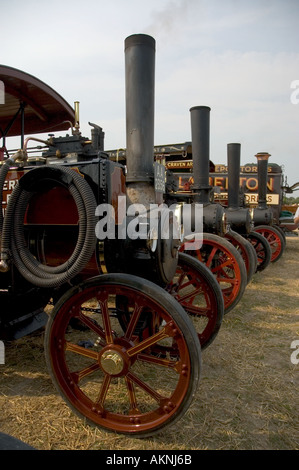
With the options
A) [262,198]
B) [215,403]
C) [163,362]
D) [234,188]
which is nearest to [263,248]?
[234,188]

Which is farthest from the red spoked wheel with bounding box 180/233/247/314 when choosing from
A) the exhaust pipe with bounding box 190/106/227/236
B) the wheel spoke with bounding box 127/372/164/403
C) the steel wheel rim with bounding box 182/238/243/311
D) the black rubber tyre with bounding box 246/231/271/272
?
the black rubber tyre with bounding box 246/231/271/272

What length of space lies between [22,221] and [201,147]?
3509mm

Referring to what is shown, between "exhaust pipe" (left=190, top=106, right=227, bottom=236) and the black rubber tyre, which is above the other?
"exhaust pipe" (left=190, top=106, right=227, bottom=236)

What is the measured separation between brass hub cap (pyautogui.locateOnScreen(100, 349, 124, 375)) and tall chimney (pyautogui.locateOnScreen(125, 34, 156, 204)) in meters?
1.65

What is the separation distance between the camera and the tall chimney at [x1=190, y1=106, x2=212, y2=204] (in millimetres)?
4785

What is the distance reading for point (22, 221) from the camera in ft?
6.01

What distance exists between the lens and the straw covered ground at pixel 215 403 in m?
1.78

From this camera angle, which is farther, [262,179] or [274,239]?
[274,239]

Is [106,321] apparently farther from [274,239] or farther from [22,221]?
[274,239]

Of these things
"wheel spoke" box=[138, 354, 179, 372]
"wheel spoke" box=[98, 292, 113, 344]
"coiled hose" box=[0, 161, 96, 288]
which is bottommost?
"wheel spoke" box=[138, 354, 179, 372]

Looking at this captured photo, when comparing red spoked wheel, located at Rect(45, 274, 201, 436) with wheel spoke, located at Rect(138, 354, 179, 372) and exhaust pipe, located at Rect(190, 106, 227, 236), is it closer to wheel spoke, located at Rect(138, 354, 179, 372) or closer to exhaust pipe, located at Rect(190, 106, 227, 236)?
wheel spoke, located at Rect(138, 354, 179, 372)

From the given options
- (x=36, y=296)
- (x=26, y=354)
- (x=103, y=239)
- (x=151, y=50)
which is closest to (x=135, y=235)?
(x=103, y=239)

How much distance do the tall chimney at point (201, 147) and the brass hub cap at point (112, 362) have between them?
344cm

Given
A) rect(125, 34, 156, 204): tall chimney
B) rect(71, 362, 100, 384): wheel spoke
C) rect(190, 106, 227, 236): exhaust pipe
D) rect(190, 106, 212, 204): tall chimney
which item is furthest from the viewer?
rect(190, 106, 212, 204): tall chimney
